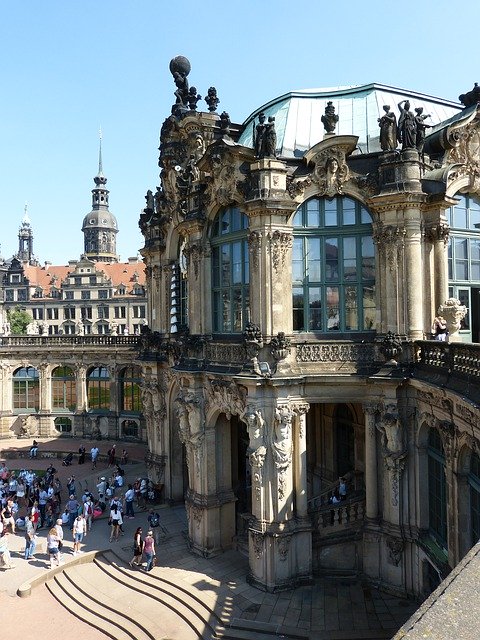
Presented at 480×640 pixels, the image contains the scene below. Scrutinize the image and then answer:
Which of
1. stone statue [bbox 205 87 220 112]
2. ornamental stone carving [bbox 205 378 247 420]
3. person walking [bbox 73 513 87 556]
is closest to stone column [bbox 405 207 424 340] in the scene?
ornamental stone carving [bbox 205 378 247 420]

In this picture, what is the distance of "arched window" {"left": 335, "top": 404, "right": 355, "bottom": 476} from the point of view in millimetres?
24219

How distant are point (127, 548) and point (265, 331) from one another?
39.7 ft

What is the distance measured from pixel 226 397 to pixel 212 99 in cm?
1478

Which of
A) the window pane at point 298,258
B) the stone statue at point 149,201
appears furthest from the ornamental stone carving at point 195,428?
the stone statue at point 149,201

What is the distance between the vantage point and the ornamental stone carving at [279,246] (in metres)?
19.4

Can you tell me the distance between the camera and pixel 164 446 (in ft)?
102

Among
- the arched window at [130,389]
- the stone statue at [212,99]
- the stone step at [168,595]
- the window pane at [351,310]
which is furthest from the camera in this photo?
the arched window at [130,389]

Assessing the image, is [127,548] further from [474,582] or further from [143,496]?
[474,582]

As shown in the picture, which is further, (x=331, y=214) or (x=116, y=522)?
(x=116, y=522)

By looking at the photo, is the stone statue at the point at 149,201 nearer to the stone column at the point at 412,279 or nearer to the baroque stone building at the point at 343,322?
the baroque stone building at the point at 343,322

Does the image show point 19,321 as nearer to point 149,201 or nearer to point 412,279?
point 149,201

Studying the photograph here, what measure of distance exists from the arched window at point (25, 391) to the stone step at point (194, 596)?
105 ft

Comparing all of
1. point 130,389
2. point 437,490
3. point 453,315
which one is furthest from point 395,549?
point 130,389

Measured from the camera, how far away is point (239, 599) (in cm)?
1867
